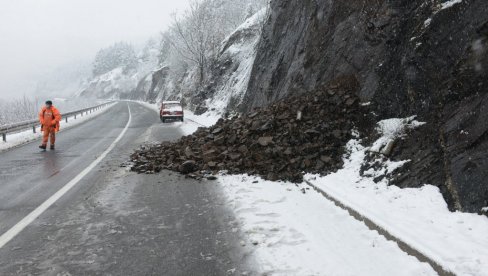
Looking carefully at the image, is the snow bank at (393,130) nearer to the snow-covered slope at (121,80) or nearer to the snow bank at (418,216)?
the snow bank at (418,216)

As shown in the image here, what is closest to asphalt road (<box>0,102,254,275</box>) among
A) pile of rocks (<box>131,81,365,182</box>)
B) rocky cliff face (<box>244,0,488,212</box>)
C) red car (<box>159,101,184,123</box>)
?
pile of rocks (<box>131,81,365,182</box>)

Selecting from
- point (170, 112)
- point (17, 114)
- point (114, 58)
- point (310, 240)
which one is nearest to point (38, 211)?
point (310, 240)

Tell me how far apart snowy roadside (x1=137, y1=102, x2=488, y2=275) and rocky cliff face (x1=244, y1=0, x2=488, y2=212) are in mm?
350

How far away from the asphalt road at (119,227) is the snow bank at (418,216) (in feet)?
6.30

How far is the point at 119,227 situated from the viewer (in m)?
5.59

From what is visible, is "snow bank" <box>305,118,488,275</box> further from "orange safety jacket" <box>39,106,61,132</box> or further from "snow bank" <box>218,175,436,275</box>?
"orange safety jacket" <box>39,106,61,132</box>

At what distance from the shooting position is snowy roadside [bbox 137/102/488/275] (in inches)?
164

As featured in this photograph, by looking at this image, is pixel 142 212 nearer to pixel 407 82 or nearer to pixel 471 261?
pixel 471 261

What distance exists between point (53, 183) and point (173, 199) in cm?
312

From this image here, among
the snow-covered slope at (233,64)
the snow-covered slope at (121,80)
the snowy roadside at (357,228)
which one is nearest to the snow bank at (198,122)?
the snow-covered slope at (233,64)

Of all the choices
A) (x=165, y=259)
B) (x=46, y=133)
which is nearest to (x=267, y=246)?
(x=165, y=259)

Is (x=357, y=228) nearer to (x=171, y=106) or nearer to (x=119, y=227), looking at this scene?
(x=119, y=227)

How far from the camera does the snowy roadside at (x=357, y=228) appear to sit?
164 inches

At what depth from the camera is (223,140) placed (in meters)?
11.4
